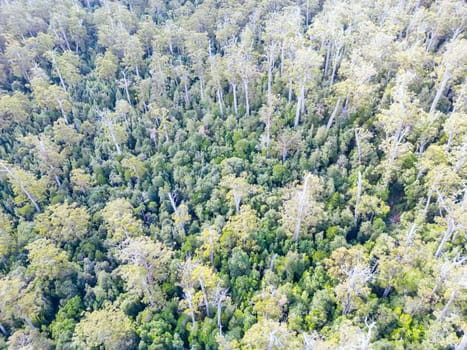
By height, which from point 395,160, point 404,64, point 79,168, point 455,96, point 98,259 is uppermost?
point 404,64

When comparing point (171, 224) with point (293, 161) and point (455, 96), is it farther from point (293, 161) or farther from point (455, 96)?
point (455, 96)

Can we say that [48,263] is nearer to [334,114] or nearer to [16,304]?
[16,304]

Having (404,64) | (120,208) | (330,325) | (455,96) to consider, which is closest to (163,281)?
(120,208)

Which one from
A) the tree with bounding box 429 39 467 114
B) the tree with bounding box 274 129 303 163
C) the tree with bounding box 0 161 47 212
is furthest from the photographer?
the tree with bounding box 0 161 47 212

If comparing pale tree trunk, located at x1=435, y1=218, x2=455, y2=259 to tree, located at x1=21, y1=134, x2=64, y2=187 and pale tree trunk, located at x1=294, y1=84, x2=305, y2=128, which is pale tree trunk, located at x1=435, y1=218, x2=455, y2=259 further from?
tree, located at x1=21, y1=134, x2=64, y2=187

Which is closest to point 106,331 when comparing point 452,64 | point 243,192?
point 243,192

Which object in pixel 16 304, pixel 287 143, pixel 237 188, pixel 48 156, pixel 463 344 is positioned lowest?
pixel 16 304

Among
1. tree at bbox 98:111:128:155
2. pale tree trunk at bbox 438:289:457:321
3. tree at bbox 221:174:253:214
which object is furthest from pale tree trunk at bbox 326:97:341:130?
tree at bbox 98:111:128:155

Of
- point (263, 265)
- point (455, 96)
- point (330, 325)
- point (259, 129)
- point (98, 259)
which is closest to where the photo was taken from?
point (330, 325)
